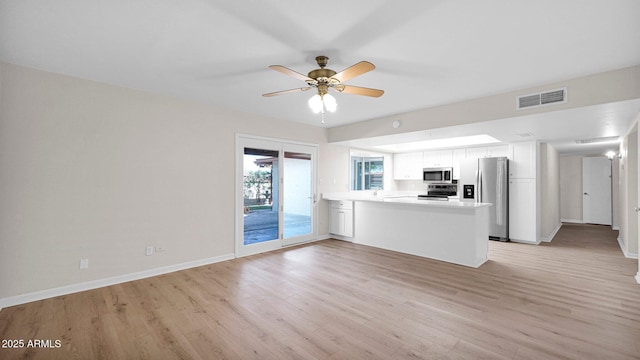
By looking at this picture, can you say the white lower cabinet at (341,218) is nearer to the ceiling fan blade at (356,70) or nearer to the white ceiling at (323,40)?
the white ceiling at (323,40)

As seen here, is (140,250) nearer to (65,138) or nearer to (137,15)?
(65,138)

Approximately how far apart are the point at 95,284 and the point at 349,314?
3.06m

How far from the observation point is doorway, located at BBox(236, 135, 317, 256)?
4871 millimetres

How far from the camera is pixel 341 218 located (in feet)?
20.1

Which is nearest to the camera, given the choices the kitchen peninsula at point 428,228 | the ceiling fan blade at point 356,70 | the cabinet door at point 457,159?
the ceiling fan blade at point 356,70

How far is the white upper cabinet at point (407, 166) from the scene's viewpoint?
786 cm

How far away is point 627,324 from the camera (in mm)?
2521

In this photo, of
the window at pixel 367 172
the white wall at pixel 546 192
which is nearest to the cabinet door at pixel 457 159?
the white wall at pixel 546 192

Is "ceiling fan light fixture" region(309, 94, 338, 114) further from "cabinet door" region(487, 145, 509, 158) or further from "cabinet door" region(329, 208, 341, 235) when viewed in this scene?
"cabinet door" region(487, 145, 509, 158)

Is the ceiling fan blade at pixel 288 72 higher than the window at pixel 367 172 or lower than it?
higher

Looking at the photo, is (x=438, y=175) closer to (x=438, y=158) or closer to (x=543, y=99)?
(x=438, y=158)

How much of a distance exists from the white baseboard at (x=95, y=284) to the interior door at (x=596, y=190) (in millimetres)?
10680

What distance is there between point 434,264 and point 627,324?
2.07 m

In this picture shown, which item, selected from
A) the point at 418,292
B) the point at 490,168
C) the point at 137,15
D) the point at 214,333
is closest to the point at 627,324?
the point at 418,292
